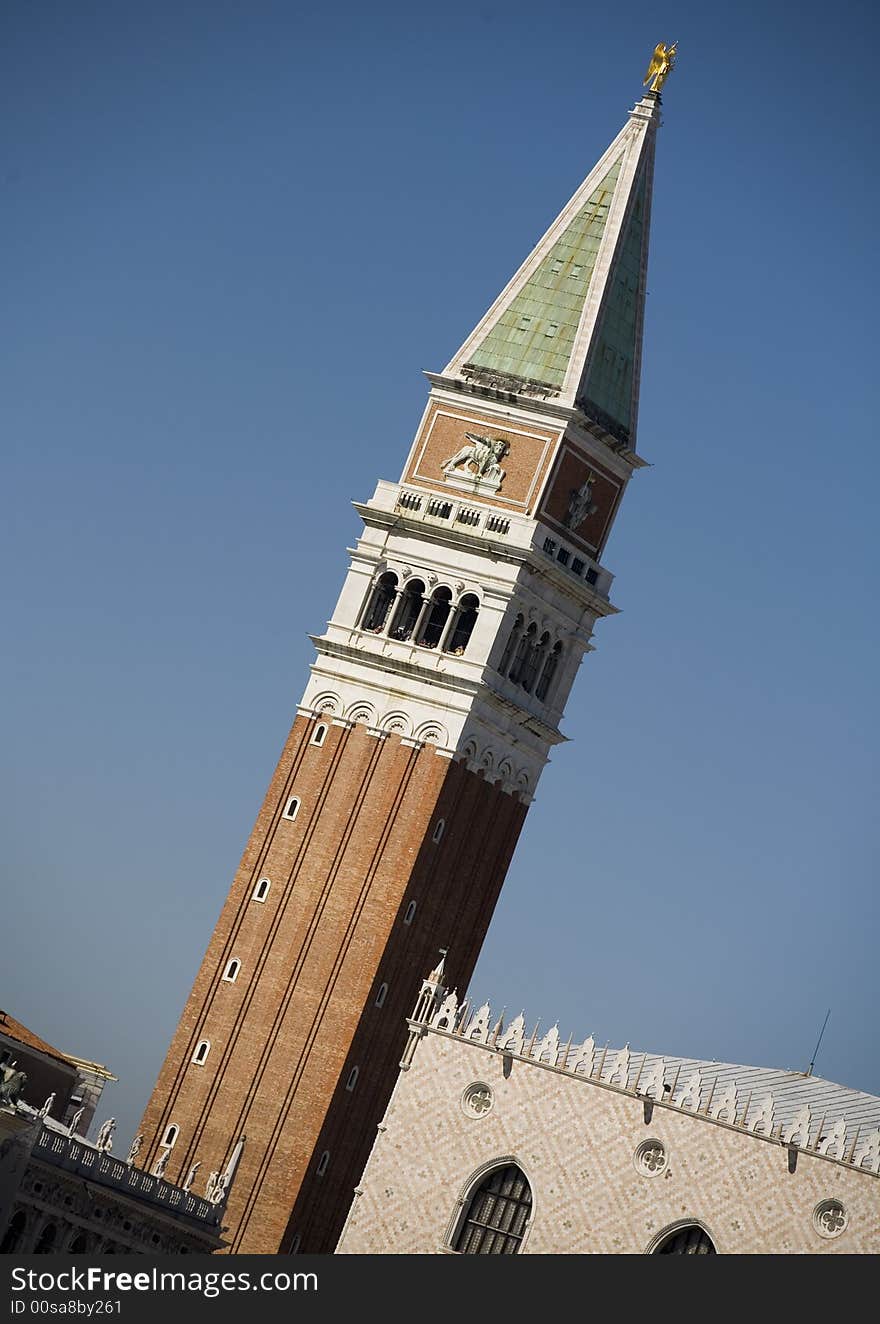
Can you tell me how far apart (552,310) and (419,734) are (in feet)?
59.3

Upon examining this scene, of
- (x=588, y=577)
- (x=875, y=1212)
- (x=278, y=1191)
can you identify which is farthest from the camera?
(x=588, y=577)

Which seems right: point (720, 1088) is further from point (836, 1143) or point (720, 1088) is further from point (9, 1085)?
point (9, 1085)

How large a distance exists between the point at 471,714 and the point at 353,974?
1107cm

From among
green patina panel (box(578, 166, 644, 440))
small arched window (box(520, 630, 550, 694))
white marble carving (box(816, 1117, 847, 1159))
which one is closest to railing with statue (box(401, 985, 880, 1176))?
white marble carving (box(816, 1117, 847, 1159))

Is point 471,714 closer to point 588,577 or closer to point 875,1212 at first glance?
point 588,577

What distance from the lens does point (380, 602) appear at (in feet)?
486

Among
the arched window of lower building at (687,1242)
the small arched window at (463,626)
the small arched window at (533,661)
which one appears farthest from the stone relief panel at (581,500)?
the arched window of lower building at (687,1242)

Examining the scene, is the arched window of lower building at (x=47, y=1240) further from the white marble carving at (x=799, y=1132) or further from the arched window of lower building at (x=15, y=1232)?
the white marble carving at (x=799, y=1132)

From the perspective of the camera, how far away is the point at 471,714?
145375 millimetres

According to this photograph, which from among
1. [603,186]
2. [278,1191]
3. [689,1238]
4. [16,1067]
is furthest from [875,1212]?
[603,186]

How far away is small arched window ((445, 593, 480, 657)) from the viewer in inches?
5778

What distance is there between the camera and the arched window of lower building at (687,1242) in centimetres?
12781

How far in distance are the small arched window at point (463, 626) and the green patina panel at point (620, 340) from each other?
29.4 feet

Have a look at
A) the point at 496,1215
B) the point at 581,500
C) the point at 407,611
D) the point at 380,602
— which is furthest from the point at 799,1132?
the point at 581,500
